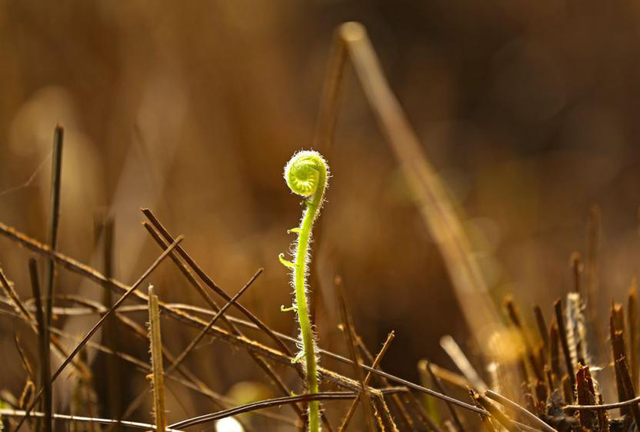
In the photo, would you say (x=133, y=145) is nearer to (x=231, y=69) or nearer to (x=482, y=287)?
(x=231, y=69)

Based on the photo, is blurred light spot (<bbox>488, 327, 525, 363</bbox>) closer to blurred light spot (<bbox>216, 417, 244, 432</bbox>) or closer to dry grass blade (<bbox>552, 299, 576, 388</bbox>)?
dry grass blade (<bbox>552, 299, 576, 388</bbox>)

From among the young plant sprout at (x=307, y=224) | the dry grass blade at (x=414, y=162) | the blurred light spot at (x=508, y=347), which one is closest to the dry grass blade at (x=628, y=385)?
the blurred light spot at (x=508, y=347)

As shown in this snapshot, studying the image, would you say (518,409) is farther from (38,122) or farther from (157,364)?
(38,122)

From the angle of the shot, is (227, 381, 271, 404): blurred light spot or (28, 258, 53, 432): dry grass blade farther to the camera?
(227, 381, 271, 404): blurred light spot

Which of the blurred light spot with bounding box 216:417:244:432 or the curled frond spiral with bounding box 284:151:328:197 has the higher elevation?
the curled frond spiral with bounding box 284:151:328:197

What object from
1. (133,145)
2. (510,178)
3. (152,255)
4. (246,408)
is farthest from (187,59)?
(246,408)

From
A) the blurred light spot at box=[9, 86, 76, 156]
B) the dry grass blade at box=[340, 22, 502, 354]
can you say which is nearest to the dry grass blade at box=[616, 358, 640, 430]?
the dry grass blade at box=[340, 22, 502, 354]

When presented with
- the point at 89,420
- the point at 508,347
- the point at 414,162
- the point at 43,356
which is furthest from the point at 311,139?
the point at 43,356
